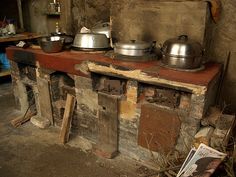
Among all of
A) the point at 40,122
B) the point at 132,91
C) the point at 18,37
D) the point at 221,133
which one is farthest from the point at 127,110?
the point at 18,37

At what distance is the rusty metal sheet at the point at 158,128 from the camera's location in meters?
2.00

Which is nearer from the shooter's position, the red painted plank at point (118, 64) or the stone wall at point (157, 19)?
the red painted plank at point (118, 64)

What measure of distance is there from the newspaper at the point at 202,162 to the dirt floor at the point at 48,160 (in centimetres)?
54

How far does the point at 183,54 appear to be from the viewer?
77.2 inches

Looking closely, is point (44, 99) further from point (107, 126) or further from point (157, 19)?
point (157, 19)

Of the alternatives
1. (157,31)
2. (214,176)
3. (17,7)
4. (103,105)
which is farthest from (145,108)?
(17,7)

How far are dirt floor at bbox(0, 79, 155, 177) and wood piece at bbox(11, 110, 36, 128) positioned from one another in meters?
0.11

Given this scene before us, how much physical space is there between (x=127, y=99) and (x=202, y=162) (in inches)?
34.6

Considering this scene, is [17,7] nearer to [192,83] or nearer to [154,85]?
[154,85]

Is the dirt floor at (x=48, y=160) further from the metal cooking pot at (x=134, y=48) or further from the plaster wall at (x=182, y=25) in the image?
the plaster wall at (x=182, y=25)

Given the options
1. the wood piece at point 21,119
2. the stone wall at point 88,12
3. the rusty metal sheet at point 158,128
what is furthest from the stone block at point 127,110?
the stone wall at point 88,12

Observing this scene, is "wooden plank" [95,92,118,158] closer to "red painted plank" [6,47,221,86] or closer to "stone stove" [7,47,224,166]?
"stone stove" [7,47,224,166]

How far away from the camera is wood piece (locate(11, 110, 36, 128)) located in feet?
9.67

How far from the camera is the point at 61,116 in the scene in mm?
2861
